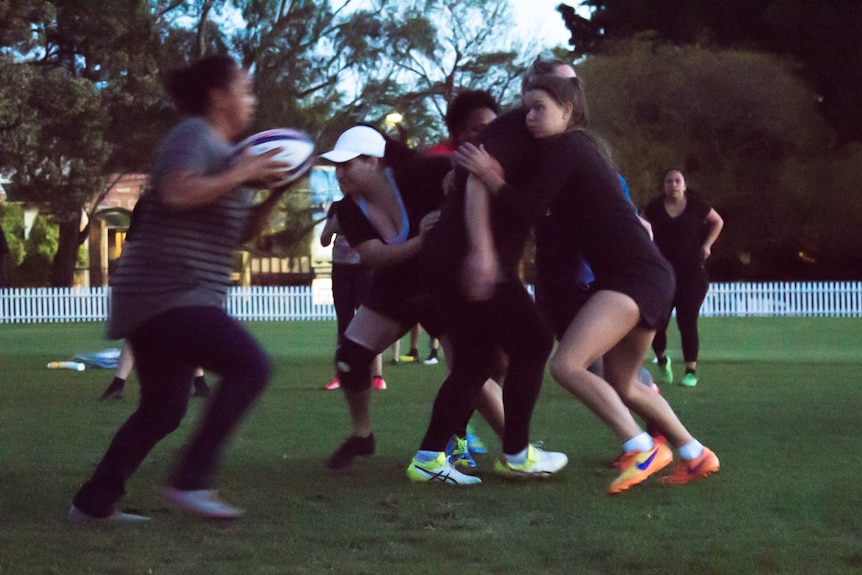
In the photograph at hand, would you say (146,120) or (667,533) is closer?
(667,533)

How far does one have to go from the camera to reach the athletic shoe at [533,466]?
17.1 ft

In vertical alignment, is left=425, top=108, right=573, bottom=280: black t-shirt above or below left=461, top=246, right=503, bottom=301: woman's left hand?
above

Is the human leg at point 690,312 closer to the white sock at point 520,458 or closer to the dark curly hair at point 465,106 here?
the dark curly hair at point 465,106

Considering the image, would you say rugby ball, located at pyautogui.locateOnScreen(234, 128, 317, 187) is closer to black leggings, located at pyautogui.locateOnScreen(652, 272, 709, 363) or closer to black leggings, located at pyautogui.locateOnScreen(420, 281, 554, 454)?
black leggings, located at pyautogui.locateOnScreen(420, 281, 554, 454)

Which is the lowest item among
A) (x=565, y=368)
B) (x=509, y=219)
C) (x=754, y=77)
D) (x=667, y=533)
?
(x=667, y=533)


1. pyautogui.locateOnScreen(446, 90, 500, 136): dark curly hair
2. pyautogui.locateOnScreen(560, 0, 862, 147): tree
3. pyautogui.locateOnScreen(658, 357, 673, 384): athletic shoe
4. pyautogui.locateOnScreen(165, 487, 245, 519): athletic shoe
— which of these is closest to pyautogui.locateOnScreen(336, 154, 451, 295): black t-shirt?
pyautogui.locateOnScreen(446, 90, 500, 136): dark curly hair

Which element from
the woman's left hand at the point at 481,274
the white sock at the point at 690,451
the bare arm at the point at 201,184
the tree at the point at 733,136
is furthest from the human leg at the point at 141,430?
the tree at the point at 733,136

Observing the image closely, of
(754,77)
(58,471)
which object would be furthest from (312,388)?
(754,77)

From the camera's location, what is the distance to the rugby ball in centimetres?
414

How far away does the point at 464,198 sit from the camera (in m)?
4.85

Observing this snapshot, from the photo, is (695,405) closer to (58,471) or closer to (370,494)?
(370,494)

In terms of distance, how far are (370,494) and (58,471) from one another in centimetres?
169

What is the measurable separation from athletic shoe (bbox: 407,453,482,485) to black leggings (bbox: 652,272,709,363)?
4949 millimetres

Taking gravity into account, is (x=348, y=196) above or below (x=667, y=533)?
→ above
